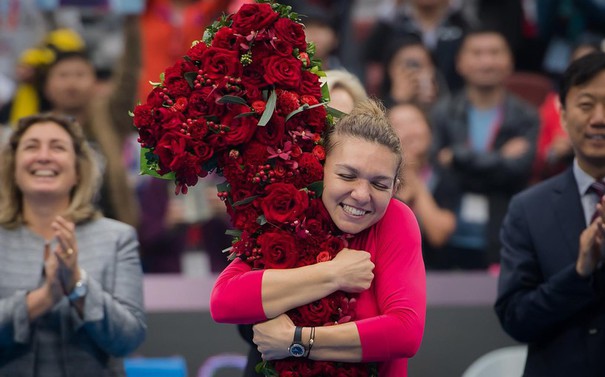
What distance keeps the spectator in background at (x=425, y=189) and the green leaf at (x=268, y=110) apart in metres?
3.14

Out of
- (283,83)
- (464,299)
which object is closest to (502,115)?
(464,299)

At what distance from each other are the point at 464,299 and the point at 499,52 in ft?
7.23

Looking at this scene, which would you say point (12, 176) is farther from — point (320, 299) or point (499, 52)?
point (499, 52)

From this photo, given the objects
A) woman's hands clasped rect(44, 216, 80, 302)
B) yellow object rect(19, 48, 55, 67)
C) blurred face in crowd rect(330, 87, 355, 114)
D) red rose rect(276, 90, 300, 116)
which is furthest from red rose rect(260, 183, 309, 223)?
yellow object rect(19, 48, 55, 67)

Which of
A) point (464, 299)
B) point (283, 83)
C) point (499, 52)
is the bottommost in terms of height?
point (464, 299)

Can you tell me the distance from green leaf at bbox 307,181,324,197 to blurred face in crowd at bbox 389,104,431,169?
3.29 metres

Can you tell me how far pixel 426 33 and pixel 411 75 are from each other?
621 millimetres

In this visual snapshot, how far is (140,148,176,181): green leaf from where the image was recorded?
350 centimetres

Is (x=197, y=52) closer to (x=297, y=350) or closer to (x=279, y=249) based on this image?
(x=279, y=249)

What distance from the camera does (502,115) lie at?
7.06 meters

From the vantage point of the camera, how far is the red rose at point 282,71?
342cm

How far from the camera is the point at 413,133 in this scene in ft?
22.2

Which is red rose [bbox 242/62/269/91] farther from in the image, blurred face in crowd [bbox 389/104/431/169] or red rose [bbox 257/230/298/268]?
blurred face in crowd [bbox 389/104/431/169]

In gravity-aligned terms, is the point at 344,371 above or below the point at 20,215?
below
